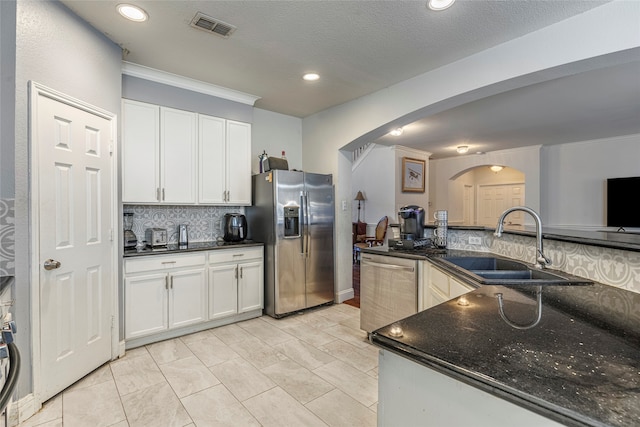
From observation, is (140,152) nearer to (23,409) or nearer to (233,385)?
(23,409)

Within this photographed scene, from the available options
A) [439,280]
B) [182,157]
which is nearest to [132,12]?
[182,157]

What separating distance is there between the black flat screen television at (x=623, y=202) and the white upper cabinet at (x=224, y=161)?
6235 mm

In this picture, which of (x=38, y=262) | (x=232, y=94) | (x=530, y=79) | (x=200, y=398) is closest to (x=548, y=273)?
(x=530, y=79)

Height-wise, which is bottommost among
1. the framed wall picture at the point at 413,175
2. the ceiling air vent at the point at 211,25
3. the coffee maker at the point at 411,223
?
the coffee maker at the point at 411,223

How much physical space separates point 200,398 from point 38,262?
1340mm

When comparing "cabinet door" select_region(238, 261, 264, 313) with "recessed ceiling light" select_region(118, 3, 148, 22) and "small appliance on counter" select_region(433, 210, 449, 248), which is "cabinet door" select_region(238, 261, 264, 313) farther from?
"recessed ceiling light" select_region(118, 3, 148, 22)

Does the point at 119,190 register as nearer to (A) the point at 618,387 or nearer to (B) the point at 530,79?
(A) the point at 618,387

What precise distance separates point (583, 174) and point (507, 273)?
18.5 ft

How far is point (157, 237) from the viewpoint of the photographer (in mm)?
3146

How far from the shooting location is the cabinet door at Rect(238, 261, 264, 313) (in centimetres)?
345

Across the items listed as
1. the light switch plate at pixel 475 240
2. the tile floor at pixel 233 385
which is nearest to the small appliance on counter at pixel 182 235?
Result: the tile floor at pixel 233 385

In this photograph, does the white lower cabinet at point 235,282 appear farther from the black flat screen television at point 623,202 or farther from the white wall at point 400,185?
the black flat screen television at point 623,202

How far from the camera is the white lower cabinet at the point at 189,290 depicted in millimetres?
2807

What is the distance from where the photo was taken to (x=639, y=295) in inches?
50.0
